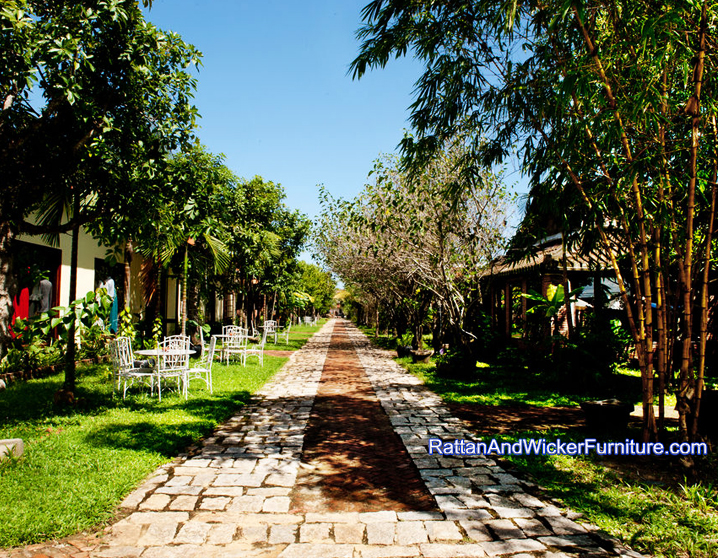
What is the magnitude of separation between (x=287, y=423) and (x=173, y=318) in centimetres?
1239

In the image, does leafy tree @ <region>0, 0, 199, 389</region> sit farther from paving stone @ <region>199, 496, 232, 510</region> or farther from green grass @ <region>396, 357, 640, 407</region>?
green grass @ <region>396, 357, 640, 407</region>

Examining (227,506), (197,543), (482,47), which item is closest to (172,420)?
(227,506)

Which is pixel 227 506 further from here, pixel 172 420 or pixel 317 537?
pixel 172 420

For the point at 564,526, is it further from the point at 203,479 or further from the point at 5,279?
the point at 5,279

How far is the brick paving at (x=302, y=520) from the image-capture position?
3.34 m

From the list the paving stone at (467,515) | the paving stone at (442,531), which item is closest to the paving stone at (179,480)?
the paving stone at (442,531)

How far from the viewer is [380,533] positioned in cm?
361

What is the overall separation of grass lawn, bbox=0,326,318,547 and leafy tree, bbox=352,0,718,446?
5.16 metres

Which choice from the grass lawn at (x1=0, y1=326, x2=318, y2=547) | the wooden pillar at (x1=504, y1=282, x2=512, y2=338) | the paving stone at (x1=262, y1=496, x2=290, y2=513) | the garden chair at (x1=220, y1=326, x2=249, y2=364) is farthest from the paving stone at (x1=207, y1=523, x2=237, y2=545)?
the wooden pillar at (x1=504, y1=282, x2=512, y2=338)

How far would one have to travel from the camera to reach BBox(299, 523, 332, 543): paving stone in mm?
3502

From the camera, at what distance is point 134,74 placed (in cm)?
632

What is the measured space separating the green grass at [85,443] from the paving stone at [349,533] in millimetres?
1829

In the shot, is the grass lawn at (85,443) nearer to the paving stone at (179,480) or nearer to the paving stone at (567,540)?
the paving stone at (179,480)

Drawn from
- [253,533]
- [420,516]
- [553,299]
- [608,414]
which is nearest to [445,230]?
[553,299]
